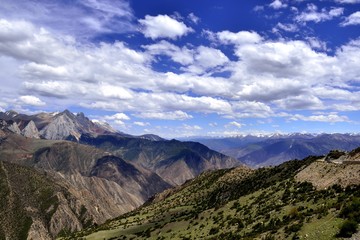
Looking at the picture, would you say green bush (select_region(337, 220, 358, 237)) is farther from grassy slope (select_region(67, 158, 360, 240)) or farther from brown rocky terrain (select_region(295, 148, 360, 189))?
brown rocky terrain (select_region(295, 148, 360, 189))

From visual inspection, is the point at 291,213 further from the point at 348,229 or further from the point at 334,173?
the point at 334,173

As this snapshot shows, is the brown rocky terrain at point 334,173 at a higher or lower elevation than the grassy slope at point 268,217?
higher

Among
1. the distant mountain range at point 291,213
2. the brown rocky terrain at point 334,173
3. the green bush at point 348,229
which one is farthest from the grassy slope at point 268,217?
the brown rocky terrain at point 334,173

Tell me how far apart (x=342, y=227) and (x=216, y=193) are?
65.2 meters

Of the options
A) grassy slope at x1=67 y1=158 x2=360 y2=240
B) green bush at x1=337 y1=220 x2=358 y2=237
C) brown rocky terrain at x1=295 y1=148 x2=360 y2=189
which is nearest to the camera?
green bush at x1=337 y1=220 x2=358 y2=237

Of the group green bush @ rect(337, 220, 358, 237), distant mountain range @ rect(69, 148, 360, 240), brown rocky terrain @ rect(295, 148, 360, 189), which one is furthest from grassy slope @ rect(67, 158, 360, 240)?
brown rocky terrain @ rect(295, 148, 360, 189)

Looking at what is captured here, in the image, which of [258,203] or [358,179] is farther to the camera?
[258,203]

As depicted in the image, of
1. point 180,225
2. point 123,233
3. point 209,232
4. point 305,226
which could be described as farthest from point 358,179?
point 123,233

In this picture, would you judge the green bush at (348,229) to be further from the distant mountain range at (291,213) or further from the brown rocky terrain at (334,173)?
the brown rocky terrain at (334,173)

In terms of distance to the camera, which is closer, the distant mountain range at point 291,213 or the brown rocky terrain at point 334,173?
the distant mountain range at point 291,213

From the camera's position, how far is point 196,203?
95562 millimetres

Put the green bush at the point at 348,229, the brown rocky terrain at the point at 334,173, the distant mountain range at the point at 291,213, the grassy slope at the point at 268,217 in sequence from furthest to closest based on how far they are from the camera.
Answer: the brown rocky terrain at the point at 334,173
the grassy slope at the point at 268,217
the distant mountain range at the point at 291,213
the green bush at the point at 348,229

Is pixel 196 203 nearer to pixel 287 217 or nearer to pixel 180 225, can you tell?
pixel 180 225

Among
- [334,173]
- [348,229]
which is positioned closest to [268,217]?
[334,173]
